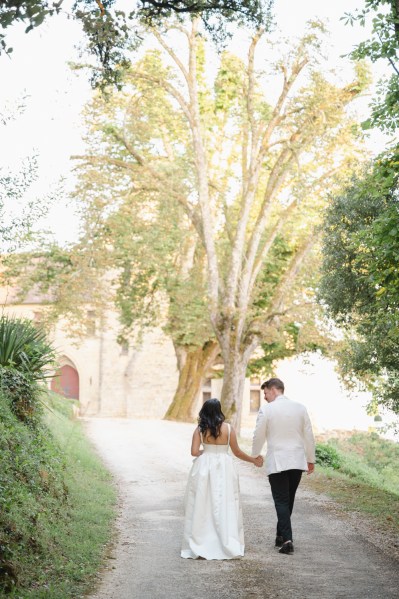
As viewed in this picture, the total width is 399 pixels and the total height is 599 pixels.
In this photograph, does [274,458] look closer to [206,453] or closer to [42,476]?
[206,453]

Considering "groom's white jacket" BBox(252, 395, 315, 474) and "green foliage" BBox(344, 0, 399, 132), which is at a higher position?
"green foliage" BBox(344, 0, 399, 132)

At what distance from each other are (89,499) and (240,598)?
5610mm

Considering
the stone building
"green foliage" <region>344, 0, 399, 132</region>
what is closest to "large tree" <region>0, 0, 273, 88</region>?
"green foliage" <region>344, 0, 399, 132</region>

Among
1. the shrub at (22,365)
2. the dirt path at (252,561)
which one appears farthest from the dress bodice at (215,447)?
the shrub at (22,365)

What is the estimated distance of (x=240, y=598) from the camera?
666 cm

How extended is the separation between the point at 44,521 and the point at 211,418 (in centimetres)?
211

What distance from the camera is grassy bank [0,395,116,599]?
22.6 ft

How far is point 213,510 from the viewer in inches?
334

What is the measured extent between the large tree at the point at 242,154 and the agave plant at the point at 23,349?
12218mm

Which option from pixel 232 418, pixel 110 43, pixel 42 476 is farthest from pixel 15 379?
pixel 232 418

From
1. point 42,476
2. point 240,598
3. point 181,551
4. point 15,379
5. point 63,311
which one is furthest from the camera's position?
point 63,311

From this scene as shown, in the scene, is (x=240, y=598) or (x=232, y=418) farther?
(x=232, y=418)

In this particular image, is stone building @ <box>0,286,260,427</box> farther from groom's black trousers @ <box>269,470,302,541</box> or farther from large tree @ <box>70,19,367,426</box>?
groom's black trousers @ <box>269,470,302,541</box>

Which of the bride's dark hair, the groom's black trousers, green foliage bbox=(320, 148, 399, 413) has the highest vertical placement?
green foliage bbox=(320, 148, 399, 413)
